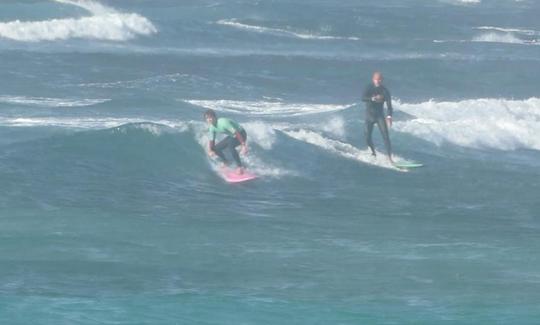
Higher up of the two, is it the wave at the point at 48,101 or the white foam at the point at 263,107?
the wave at the point at 48,101

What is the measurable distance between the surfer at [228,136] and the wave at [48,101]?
9022 millimetres

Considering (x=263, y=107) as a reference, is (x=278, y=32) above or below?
above

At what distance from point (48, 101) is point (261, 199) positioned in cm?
1079

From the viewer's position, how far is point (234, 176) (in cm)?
1827

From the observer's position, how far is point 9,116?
23.8m

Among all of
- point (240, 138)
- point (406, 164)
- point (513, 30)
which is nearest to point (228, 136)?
point (240, 138)

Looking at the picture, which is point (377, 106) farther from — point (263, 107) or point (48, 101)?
point (48, 101)

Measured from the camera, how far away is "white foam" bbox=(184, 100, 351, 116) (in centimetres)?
2714

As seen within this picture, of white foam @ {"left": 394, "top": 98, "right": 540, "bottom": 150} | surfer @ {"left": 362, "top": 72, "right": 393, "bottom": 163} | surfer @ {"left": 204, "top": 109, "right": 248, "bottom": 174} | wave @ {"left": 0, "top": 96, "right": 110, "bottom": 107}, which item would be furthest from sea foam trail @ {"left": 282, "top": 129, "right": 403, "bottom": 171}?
wave @ {"left": 0, "top": 96, "right": 110, "bottom": 107}

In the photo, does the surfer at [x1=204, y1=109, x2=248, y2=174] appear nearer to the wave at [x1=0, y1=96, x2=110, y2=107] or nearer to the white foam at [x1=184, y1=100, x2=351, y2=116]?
the white foam at [x1=184, y1=100, x2=351, y2=116]

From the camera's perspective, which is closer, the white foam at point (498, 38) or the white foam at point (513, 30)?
the white foam at point (498, 38)

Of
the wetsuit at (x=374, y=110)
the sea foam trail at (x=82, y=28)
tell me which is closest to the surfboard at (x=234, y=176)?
the wetsuit at (x=374, y=110)

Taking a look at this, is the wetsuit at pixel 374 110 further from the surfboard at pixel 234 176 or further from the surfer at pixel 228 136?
the surfer at pixel 228 136

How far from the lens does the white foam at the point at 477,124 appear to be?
23516mm
